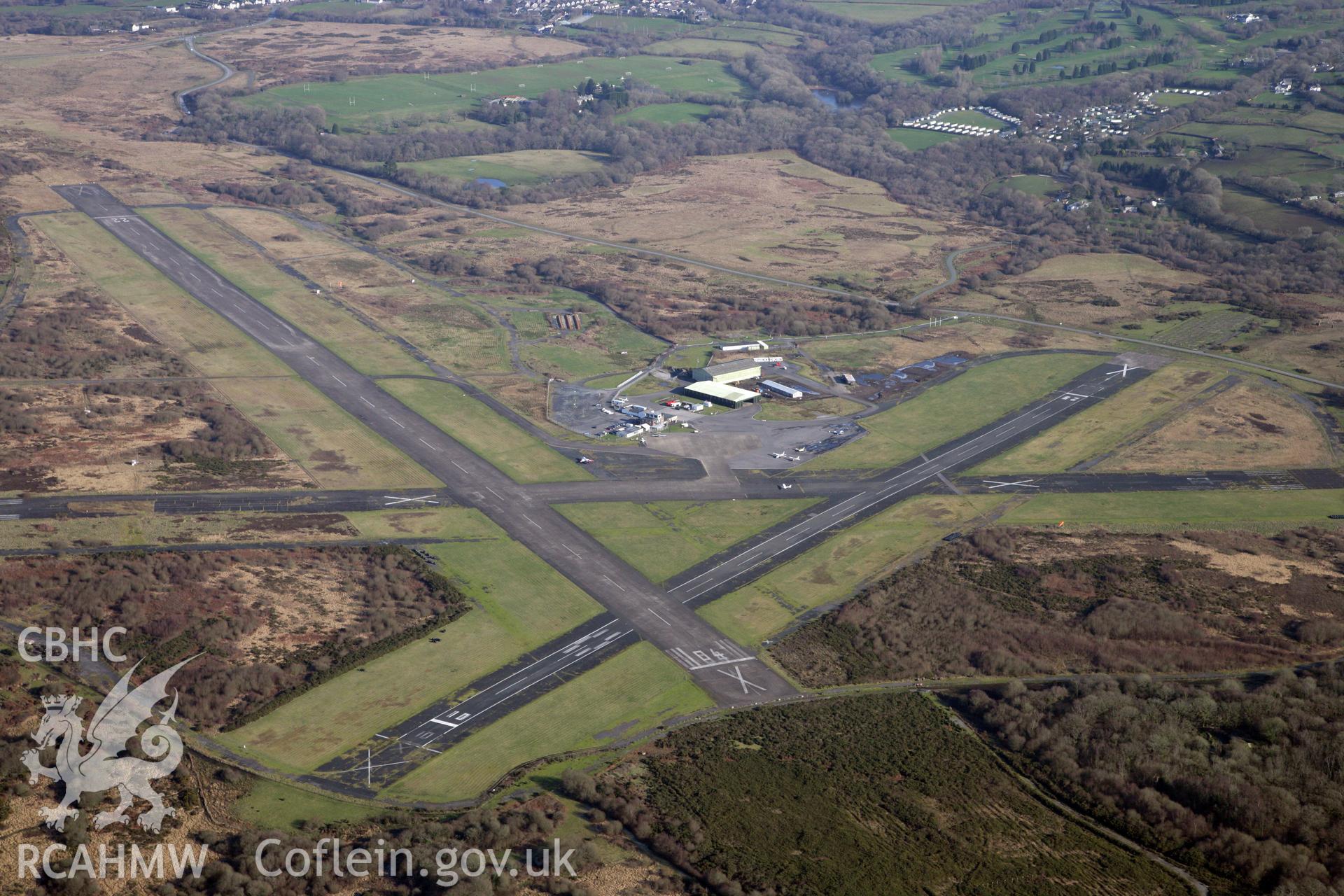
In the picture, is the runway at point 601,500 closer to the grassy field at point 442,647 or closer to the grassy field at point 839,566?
the grassy field at point 442,647

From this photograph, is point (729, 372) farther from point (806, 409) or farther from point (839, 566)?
point (839, 566)

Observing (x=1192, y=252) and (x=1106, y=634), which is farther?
(x=1192, y=252)

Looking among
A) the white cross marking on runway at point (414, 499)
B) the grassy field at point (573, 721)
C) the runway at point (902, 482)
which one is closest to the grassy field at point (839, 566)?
the runway at point (902, 482)

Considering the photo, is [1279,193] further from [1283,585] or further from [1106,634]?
[1106,634]

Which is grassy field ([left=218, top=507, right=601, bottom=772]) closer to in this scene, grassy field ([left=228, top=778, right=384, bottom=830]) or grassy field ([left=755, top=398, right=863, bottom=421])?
grassy field ([left=228, top=778, right=384, bottom=830])

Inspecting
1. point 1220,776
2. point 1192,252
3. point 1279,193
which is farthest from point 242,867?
point 1279,193
